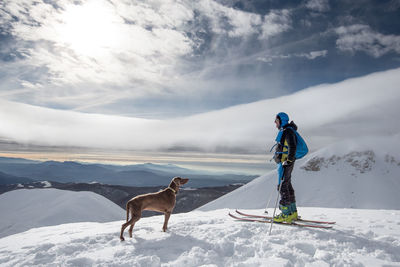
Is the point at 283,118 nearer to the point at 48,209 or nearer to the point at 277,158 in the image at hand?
the point at 277,158

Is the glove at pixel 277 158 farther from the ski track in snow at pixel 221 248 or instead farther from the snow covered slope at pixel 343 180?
the snow covered slope at pixel 343 180

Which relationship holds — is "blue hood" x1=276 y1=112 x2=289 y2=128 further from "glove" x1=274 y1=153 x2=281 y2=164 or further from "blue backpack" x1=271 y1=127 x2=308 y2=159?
"glove" x1=274 y1=153 x2=281 y2=164

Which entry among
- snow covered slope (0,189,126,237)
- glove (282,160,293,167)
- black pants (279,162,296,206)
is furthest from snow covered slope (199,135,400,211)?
glove (282,160,293,167)

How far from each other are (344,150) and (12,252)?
410 ft

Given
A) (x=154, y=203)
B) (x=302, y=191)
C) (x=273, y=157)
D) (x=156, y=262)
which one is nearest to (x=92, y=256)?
(x=156, y=262)

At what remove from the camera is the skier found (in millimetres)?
7398

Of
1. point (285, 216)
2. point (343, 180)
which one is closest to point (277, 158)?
point (285, 216)

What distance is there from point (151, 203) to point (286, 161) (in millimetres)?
4334

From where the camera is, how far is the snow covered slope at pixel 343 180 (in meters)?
74.2

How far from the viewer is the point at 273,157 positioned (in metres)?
7.91

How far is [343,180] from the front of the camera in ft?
295

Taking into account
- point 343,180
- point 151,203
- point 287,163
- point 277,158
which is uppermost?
point 277,158

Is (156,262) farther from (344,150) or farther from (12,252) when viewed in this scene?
(344,150)

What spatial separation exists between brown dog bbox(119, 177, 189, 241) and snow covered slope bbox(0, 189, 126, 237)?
37680mm
